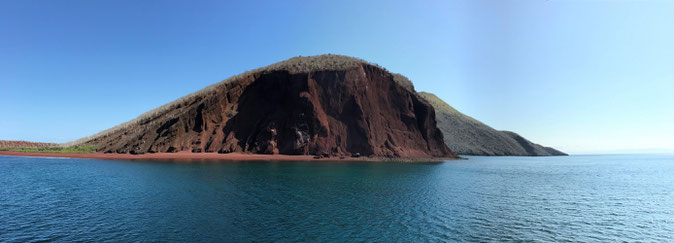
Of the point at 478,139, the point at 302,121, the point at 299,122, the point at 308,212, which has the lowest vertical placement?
the point at 308,212

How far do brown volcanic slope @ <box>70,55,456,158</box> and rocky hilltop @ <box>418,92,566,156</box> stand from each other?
5393 cm

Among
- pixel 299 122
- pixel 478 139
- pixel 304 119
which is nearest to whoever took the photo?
pixel 299 122

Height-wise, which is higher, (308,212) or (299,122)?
(299,122)

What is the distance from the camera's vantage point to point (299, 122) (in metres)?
64.3

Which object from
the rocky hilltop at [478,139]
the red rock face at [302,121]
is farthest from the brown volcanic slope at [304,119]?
the rocky hilltop at [478,139]

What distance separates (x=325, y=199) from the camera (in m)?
21.3

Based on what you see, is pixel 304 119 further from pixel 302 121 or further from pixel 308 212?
pixel 308 212

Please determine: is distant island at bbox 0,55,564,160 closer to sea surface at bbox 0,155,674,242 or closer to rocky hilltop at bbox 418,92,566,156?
sea surface at bbox 0,155,674,242

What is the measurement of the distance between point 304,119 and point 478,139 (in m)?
97.8

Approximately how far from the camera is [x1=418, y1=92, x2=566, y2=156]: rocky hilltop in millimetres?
122906

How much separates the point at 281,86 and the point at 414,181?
4809 centimetres

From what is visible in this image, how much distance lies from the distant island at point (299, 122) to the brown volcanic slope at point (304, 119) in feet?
0.73

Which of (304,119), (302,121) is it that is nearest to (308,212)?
(302,121)

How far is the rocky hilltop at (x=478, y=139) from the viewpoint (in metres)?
123
